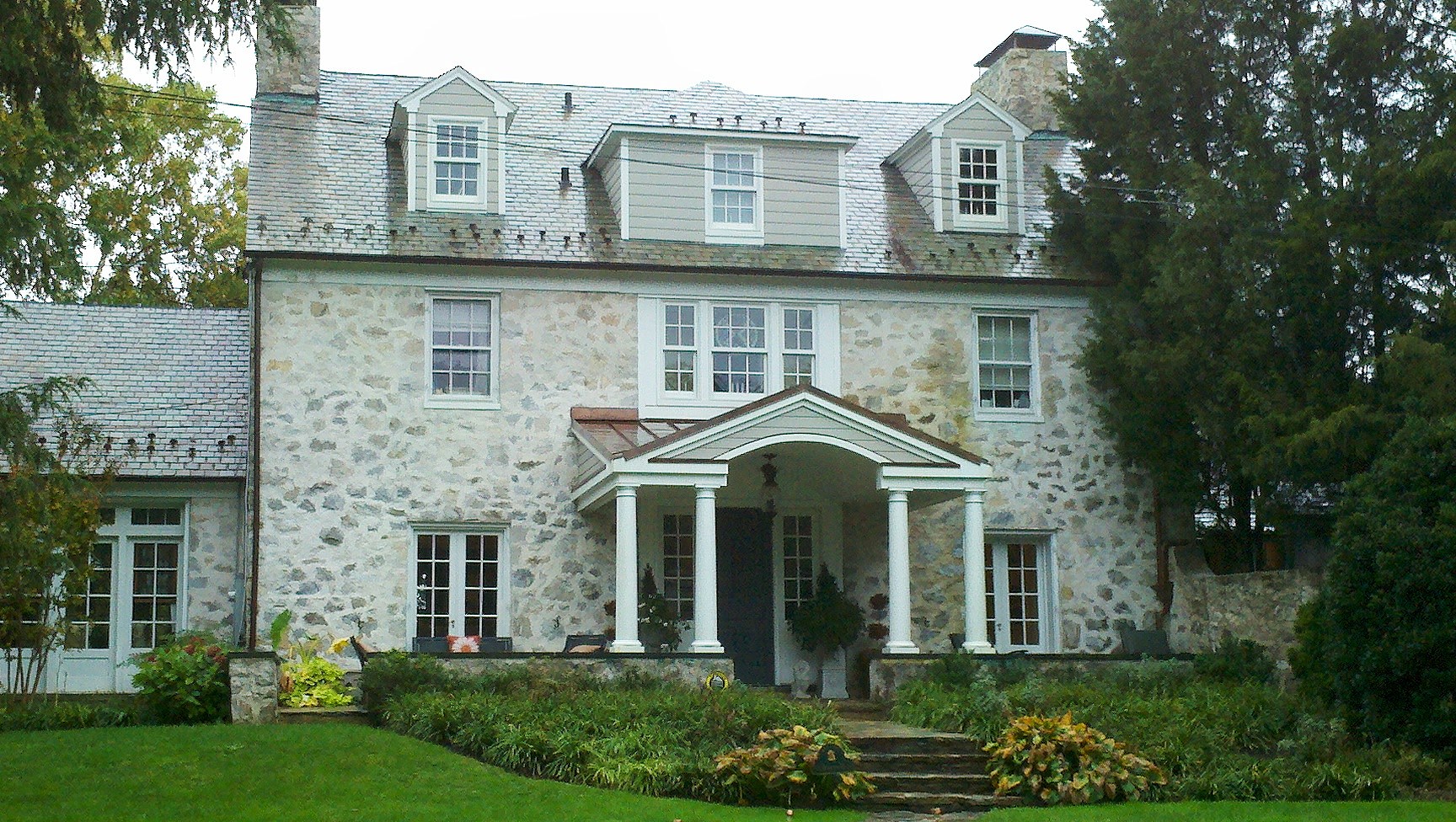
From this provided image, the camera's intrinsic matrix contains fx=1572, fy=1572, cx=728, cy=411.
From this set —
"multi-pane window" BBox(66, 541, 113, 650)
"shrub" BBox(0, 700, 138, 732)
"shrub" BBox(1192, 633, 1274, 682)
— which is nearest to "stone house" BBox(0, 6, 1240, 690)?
"multi-pane window" BBox(66, 541, 113, 650)

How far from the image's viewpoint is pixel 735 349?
20.6 m

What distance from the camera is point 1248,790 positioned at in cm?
1339

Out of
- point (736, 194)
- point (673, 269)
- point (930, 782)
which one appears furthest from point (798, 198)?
point (930, 782)

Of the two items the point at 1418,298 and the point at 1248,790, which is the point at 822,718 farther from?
the point at 1418,298

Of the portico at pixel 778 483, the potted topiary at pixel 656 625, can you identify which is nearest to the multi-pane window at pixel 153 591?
the portico at pixel 778 483

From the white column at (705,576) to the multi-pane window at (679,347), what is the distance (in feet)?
8.65

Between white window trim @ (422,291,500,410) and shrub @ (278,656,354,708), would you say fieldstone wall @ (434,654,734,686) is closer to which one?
shrub @ (278,656,354,708)

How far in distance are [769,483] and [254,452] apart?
20.5 feet

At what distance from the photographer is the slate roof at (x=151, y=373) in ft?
65.9

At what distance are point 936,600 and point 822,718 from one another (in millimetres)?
6491

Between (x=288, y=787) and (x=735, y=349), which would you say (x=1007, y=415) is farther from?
(x=288, y=787)

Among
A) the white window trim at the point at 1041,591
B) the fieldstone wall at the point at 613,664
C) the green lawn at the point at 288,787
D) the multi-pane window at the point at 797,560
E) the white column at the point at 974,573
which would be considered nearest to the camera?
the green lawn at the point at 288,787

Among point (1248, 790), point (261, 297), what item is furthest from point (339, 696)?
point (1248, 790)

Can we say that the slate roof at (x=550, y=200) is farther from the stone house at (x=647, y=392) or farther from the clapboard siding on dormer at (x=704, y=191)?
the clapboard siding on dormer at (x=704, y=191)
